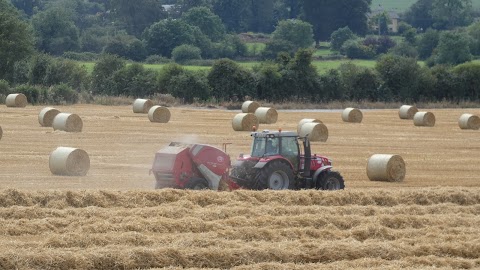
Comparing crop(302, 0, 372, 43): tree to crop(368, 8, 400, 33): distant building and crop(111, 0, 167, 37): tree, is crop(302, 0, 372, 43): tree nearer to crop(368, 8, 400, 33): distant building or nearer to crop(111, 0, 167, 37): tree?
crop(368, 8, 400, 33): distant building

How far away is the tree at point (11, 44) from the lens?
236 feet

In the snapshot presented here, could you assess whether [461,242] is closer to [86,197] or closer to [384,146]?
[86,197]

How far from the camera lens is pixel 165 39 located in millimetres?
116312

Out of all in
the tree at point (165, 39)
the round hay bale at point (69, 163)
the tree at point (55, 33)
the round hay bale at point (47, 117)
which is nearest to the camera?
the round hay bale at point (69, 163)

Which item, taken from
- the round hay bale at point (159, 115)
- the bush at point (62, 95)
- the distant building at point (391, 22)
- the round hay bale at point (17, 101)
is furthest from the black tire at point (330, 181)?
the distant building at point (391, 22)

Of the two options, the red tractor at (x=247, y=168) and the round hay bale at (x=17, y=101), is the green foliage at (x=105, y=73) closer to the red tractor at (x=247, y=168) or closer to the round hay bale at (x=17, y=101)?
the round hay bale at (x=17, y=101)

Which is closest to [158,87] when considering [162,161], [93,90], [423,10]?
[93,90]

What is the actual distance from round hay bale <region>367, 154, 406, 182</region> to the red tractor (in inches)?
174

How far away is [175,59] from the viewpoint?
108000 mm

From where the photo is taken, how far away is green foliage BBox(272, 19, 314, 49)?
4938 inches

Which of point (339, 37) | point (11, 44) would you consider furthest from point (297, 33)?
point (11, 44)

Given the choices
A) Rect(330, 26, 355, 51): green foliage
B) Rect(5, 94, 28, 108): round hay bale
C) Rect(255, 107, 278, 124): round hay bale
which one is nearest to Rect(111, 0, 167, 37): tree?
Rect(330, 26, 355, 51): green foliage

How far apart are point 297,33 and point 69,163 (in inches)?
3983

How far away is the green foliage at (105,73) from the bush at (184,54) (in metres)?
32.6
